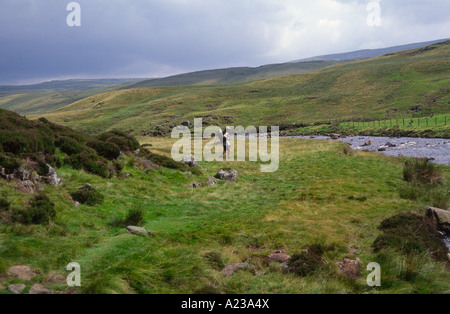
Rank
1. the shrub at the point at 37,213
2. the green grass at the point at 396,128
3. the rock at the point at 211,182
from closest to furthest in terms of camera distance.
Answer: the shrub at the point at 37,213 < the rock at the point at 211,182 < the green grass at the point at 396,128

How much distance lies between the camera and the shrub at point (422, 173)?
67.1 ft

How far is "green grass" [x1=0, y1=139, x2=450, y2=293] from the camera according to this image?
25.0 ft

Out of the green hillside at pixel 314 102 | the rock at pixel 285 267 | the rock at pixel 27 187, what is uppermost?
the green hillside at pixel 314 102

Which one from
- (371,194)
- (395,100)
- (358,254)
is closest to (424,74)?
(395,100)

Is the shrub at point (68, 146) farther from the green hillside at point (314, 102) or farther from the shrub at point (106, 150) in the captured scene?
the green hillside at point (314, 102)

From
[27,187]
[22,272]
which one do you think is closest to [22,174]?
[27,187]

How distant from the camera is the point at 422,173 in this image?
21266 millimetres

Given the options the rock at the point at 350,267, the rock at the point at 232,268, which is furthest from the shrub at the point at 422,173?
the rock at the point at 232,268

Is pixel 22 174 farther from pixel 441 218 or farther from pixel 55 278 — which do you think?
pixel 441 218

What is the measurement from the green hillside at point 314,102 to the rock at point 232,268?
82.3 m

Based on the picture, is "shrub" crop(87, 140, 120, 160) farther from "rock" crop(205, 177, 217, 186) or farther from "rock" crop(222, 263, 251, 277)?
"rock" crop(222, 263, 251, 277)

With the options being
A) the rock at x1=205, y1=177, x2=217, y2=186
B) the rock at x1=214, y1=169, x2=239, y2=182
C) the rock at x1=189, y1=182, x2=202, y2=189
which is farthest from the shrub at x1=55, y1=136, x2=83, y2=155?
the rock at x1=214, y1=169, x2=239, y2=182

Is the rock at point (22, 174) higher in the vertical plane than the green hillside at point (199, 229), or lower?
higher
